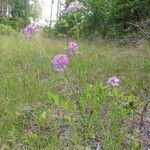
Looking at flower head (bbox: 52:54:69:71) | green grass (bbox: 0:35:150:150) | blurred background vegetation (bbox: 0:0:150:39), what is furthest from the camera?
blurred background vegetation (bbox: 0:0:150:39)

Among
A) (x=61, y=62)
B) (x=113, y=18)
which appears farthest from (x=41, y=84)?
(x=113, y=18)

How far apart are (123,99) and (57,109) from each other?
62 centimetres

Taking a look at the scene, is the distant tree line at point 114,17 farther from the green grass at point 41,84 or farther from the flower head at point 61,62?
the flower head at point 61,62

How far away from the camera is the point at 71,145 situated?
10.2 feet

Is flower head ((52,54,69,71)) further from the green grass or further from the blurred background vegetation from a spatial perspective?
the blurred background vegetation

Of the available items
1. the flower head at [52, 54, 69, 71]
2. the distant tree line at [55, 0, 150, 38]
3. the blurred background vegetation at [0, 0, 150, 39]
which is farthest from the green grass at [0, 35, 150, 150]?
the distant tree line at [55, 0, 150, 38]

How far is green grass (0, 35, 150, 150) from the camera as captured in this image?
10.5 feet

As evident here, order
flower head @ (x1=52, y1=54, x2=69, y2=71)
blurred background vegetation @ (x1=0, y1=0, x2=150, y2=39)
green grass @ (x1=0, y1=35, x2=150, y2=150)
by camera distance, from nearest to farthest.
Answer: flower head @ (x1=52, y1=54, x2=69, y2=71), green grass @ (x1=0, y1=35, x2=150, y2=150), blurred background vegetation @ (x1=0, y1=0, x2=150, y2=39)

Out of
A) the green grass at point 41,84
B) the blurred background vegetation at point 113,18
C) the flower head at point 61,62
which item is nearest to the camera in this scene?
the flower head at point 61,62

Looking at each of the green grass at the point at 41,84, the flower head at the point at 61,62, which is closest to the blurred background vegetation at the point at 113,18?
the green grass at the point at 41,84

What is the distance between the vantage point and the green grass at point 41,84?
10.5 feet

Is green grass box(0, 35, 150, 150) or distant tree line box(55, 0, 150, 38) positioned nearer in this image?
green grass box(0, 35, 150, 150)

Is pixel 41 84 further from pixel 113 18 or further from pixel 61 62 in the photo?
pixel 113 18

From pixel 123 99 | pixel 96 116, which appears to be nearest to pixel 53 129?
pixel 96 116
